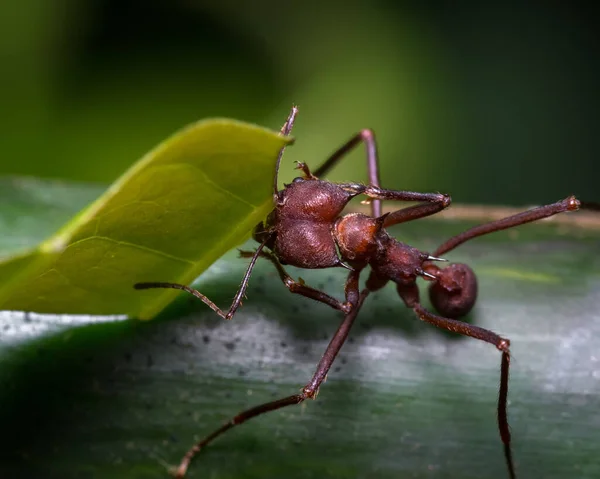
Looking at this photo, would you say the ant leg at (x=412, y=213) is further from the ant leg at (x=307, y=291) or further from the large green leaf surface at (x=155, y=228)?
the large green leaf surface at (x=155, y=228)

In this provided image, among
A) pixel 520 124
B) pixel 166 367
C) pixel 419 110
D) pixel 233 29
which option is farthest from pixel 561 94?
pixel 166 367

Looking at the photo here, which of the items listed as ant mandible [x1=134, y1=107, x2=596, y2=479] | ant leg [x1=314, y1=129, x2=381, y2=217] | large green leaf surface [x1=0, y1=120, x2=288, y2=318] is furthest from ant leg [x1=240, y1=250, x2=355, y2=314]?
ant leg [x1=314, y1=129, x2=381, y2=217]

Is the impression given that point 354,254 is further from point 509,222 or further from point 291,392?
point 291,392

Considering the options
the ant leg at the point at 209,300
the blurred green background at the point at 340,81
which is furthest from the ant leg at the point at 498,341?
the blurred green background at the point at 340,81

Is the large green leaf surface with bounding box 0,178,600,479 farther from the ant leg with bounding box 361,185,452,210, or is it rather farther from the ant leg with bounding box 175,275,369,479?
the ant leg with bounding box 361,185,452,210

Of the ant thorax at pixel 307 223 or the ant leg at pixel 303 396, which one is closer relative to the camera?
the ant leg at pixel 303 396

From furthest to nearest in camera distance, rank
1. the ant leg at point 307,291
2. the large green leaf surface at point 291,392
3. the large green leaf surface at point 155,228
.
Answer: the ant leg at point 307,291
the large green leaf surface at point 291,392
the large green leaf surface at point 155,228

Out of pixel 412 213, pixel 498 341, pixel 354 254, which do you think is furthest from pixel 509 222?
pixel 498 341
